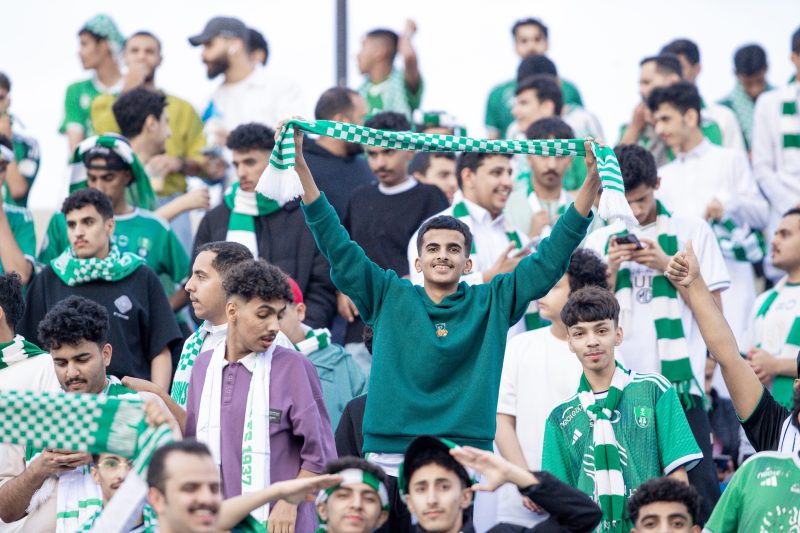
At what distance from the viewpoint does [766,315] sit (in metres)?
8.74

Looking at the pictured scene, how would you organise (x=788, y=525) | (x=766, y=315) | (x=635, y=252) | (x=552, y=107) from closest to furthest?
(x=788, y=525) → (x=635, y=252) → (x=766, y=315) → (x=552, y=107)

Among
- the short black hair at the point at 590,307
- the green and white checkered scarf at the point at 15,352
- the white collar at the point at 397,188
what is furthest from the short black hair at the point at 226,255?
the white collar at the point at 397,188

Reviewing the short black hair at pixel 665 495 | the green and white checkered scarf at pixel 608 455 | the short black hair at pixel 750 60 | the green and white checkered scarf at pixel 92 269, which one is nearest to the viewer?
the short black hair at pixel 665 495

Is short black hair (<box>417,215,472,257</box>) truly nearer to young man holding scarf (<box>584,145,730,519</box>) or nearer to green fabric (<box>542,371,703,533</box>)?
green fabric (<box>542,371,703,533</box>)

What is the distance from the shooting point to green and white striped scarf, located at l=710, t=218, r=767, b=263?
31.2ft

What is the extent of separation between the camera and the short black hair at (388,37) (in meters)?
11.6

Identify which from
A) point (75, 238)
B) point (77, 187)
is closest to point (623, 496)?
point (75, 238)

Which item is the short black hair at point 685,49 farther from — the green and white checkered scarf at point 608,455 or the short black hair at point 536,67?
the green and white checkered scarf at point 608,455

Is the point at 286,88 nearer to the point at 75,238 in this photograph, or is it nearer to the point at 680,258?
the point at 75,238

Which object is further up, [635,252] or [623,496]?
[635,252]

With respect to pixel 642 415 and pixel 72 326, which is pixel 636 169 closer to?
pixel 642 415

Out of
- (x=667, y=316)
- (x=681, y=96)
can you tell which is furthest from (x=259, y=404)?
(x=681, y=96)

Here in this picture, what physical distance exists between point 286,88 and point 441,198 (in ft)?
8.12

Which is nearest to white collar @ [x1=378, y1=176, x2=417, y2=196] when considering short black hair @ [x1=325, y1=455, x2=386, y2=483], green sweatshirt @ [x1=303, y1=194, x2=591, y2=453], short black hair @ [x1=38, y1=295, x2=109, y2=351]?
green sweatshirt @ [x1=303, y1=194, x2=591, y2=453]
